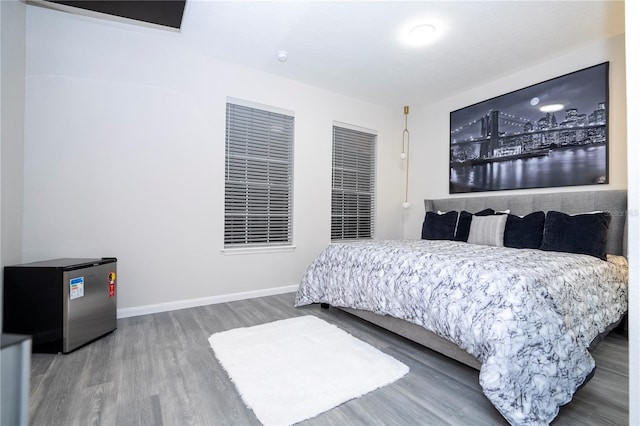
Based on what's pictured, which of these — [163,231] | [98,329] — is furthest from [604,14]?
[98,329]

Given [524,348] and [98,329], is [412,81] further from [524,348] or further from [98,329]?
[98,329]

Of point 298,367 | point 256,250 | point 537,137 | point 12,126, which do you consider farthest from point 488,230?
point 12,126

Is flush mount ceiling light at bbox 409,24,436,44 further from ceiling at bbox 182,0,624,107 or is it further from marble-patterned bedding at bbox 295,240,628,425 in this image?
marble-patterned bedding at bbox 295,240,628,425

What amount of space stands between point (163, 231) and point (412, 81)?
362cm

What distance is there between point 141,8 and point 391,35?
2287 millimetres

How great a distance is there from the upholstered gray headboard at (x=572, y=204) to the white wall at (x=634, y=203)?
2275mm

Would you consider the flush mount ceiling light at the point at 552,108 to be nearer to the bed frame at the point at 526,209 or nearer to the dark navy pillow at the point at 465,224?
the bed frame at the point at 526,209

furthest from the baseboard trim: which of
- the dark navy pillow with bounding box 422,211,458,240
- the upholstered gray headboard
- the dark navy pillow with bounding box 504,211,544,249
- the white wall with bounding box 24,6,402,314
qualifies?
the upholstered gray headboard

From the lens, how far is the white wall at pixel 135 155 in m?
2.45

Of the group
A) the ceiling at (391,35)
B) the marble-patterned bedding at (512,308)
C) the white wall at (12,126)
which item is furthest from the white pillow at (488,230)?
the white wall at (12,126)

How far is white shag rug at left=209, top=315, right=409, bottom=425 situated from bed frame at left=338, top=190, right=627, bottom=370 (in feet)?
0.93

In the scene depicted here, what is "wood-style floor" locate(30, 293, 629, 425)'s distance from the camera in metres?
1.39

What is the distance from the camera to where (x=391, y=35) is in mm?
2807

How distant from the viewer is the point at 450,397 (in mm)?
1575
